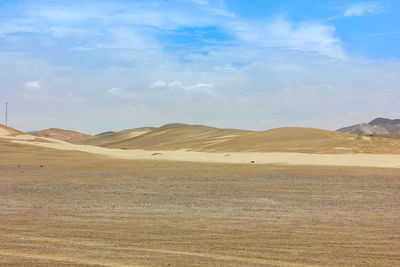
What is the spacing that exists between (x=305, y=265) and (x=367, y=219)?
446cm

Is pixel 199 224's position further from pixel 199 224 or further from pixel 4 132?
pixel 4 132

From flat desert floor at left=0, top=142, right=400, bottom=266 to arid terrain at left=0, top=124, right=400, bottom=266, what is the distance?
21 mm

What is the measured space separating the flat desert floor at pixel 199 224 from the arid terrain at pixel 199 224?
0.02 m

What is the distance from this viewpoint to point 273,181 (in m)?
19.8

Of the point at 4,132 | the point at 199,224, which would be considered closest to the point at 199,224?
the point at 199,224

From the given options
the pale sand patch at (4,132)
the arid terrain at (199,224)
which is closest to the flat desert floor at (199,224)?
the arid terrain at (199,224)

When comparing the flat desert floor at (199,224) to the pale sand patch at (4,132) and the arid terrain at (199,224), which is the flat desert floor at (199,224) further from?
the pale sand patch at (4,132)

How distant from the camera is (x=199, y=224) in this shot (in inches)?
399

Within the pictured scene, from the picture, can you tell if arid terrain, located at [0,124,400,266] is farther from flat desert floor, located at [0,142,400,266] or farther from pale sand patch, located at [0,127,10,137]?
pale sand patch, located at [0,127,10,137]

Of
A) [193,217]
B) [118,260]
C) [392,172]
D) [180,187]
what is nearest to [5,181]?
[180,187]

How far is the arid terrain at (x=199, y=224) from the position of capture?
24.5ft

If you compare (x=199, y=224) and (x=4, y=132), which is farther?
(x=4, y=132)

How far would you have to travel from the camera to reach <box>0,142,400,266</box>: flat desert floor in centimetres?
748

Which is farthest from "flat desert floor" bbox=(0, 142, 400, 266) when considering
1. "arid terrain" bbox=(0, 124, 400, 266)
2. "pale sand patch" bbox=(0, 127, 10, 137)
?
"pale sand patch" bbox=(0, 127, 10, 137)
